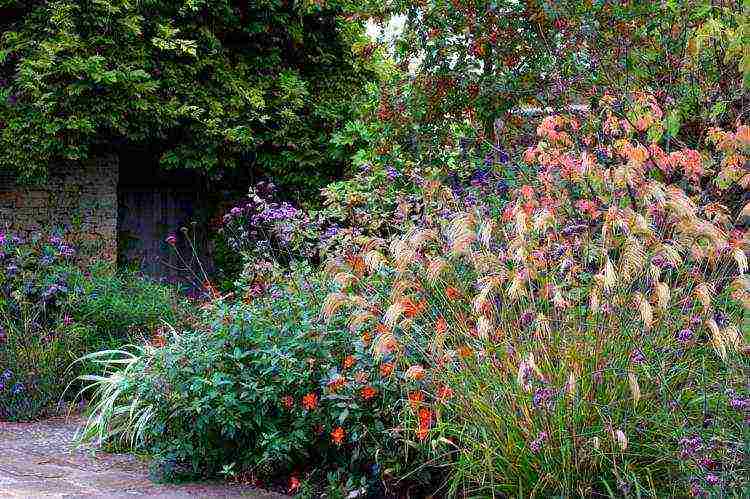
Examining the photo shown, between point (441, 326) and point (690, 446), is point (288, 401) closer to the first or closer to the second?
point (441, 326)

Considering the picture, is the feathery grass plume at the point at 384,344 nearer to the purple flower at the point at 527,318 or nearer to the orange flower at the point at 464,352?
the orange flower at the point at 464,352

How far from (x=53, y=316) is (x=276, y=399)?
411 centimetres

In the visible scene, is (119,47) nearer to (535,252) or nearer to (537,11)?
(537,11)

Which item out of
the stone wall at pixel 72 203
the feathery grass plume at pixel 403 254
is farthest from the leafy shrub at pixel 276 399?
the stone wall at pixel 72 203

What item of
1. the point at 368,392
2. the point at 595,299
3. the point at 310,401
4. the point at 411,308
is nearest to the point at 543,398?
the point at 595,299

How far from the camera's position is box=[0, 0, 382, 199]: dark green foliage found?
9500mm

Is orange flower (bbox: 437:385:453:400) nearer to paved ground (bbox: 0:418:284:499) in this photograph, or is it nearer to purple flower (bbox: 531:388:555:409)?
purple flower (bbox: 531:388:555:409)

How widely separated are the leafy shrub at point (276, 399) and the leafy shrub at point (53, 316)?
6.85 feet

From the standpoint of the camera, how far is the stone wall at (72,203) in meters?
10.1

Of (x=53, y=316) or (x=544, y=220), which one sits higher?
(x=544, y=220)

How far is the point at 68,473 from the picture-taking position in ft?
18.4

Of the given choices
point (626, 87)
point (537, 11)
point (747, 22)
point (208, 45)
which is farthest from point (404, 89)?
point (747, 22)

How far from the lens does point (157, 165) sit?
Answer: 1122cm

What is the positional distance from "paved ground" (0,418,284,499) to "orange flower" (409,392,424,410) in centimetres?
106
